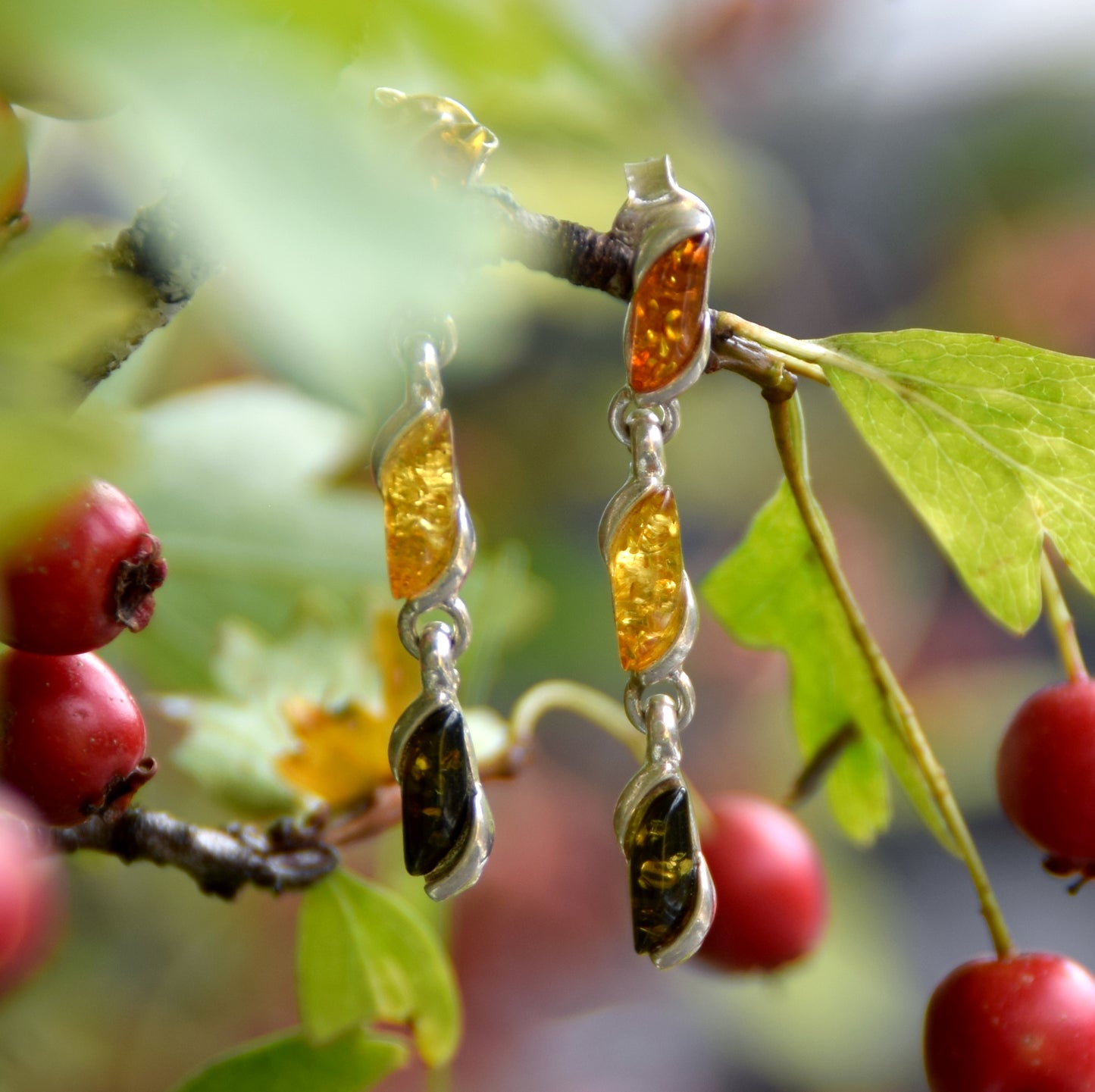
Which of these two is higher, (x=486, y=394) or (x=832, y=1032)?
(x=486, y=394)

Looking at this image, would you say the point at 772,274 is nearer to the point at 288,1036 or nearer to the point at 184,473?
the point at 184,473

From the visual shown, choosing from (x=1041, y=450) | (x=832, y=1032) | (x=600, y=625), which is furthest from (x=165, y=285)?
(x=832, y=1032)

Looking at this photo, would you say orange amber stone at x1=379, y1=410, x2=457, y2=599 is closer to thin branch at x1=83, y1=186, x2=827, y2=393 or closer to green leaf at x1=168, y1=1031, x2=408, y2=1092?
thin branch at x1=83, y1=186, x2=827, y2=393

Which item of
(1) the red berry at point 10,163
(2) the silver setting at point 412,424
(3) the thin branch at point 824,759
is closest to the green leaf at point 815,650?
(3) the thin branch at point 824,759

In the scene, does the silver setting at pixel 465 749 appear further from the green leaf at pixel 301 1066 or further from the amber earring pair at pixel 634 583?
the green leaf at pixel 301 1066

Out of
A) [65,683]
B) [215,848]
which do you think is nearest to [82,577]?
[65,683]

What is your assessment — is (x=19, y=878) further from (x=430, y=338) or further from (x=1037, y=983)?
(x=1037, y=983)
